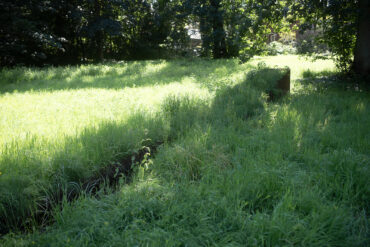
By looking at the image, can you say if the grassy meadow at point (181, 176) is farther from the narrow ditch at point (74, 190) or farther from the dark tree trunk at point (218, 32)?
the dark tree trunk at point (218, 32)

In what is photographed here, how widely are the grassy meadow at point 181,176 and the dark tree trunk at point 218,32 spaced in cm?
1734

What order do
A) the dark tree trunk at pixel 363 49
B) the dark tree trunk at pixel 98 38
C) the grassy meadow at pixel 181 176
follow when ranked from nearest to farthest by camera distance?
the grassy meadow at pixel 181 176 < the dark tree trunk at pixel 363 49 < the dark tree trunk at pixel 98 38

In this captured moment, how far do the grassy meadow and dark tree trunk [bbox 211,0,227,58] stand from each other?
17.3 m

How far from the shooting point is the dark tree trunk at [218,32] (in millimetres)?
21109

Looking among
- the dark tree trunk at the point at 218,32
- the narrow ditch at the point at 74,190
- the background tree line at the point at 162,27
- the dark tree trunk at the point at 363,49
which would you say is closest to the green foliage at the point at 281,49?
the background tree line at the point at 162,27

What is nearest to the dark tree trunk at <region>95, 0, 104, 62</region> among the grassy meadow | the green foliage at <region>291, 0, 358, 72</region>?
the green foliage at <region>291, 0, 358, 72</region>

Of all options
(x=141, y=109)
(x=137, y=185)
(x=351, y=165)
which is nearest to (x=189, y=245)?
(x=137, y=185)

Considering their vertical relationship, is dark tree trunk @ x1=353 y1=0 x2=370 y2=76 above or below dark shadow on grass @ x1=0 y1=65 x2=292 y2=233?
above

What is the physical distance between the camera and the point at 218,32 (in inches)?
857

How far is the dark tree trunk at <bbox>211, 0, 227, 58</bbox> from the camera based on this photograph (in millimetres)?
21109

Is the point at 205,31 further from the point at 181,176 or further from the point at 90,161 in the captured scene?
the point at 181,176

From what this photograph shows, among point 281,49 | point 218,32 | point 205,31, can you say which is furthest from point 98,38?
point 281,49

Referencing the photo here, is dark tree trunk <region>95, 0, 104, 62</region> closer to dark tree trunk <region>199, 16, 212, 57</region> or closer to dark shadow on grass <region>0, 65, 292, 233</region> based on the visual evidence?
dark tree trunk <region>199, 16, 212, 57</region>

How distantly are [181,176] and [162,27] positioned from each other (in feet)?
88.5
